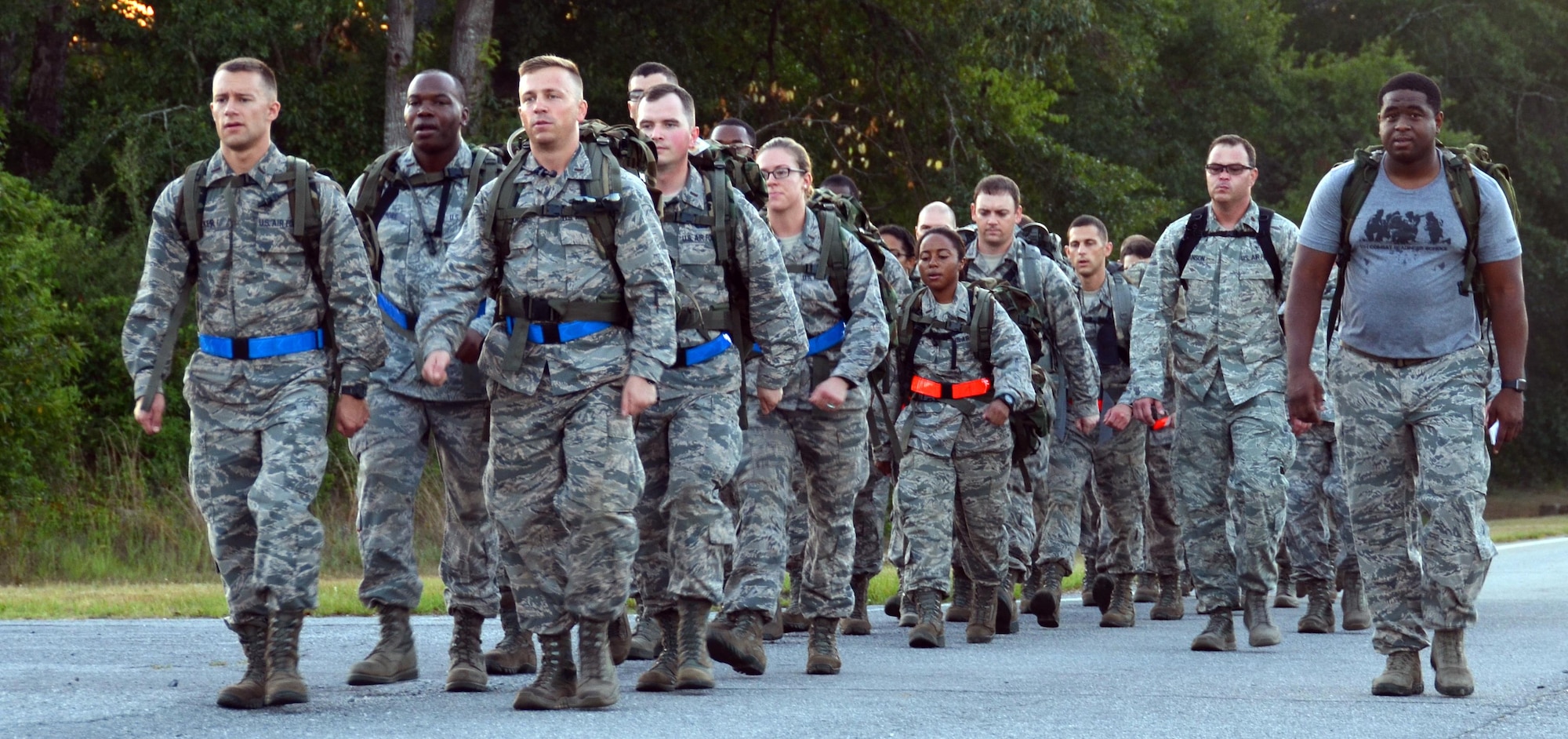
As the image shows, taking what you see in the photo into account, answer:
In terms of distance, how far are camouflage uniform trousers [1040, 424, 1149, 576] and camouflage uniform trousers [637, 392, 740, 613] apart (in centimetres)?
500

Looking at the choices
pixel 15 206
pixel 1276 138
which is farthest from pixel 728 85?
pixel 1276 138

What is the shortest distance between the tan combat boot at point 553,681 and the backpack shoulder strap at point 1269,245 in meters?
4.68

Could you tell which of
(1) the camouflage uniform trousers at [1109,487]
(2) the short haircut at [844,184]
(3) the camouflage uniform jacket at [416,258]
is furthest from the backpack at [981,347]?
(3) the camouflage uniform jacket at [416,258]

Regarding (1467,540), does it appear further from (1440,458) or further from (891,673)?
(891,673)

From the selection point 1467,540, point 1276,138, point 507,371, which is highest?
point 1276,138

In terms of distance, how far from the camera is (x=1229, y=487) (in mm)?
10266

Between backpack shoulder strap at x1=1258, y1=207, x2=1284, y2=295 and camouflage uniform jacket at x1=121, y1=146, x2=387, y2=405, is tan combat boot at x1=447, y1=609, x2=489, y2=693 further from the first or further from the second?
backpack shoulder strap at x1=1258, y1=207, x2=1284, y2=295

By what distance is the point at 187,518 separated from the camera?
63.9 ft

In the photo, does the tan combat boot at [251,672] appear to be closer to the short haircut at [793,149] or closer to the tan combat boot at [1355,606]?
the short haircut at [793,149]

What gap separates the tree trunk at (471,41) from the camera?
76.9 ft

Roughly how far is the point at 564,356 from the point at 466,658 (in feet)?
4.93

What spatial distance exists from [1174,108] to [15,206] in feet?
88.8

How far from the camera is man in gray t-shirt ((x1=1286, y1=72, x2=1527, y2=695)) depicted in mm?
7535

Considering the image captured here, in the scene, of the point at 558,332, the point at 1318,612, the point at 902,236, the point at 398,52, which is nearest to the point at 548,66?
the point at 558,332
